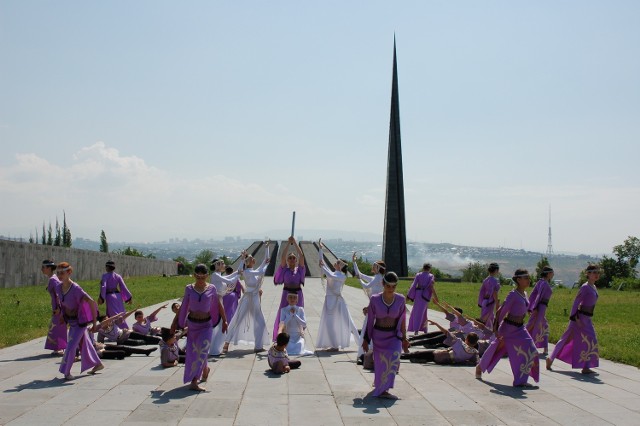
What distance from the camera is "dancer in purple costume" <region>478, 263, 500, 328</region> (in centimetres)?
1309

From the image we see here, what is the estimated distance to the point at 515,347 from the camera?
9000 mm

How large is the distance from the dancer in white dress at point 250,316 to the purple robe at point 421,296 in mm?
3771

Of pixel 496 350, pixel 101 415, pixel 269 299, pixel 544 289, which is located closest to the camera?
pixel 101 415

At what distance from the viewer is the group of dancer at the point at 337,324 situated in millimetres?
8320

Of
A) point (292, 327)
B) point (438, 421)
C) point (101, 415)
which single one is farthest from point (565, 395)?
point (101, 415)

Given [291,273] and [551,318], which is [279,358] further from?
[551,318]

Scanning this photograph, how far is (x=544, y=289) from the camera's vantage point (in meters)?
10.8

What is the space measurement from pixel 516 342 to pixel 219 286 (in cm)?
543

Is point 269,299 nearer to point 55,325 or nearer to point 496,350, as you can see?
point 55,325

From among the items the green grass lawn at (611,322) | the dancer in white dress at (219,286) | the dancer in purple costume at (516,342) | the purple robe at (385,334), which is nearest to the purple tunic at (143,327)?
the dancer in white dress at (219,286)

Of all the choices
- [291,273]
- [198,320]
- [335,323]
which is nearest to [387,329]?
[198,320]

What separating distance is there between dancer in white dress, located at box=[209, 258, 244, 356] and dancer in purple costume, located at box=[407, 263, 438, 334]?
4.37 metres

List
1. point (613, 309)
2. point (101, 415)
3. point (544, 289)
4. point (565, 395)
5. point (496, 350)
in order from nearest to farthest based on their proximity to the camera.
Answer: point (101, 415) < point (565, 395) < point (496, 350) < point (544, 289) < point (613, 309)

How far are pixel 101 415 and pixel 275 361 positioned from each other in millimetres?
3161
